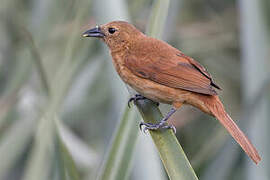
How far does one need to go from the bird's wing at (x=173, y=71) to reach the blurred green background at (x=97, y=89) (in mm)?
140

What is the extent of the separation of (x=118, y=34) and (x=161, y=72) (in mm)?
433

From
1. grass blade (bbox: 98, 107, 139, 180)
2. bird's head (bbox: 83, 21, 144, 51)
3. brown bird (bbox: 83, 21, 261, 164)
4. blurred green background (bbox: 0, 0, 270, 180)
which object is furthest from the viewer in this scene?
bird's head (bbox: 83, 21, 144, 51)

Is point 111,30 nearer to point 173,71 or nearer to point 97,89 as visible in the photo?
point 173,71

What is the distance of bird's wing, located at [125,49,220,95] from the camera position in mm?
2387

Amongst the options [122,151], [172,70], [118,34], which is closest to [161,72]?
[172,70]

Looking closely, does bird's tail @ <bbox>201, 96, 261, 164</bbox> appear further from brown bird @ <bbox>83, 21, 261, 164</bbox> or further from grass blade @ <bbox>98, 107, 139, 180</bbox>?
grass blade @ <bbox>98, 107, 139, 180</bbox>

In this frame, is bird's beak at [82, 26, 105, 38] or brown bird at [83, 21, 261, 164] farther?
bird's beak at [82, 26, 105, 38]

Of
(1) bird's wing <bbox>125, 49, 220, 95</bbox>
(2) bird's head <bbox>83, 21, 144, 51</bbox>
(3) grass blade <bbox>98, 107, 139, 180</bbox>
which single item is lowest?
(3) grass blade <bbox>98, 107, 139, 180</bbox>

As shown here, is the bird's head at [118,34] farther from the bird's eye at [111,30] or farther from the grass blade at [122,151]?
the grass blade at [122,151]

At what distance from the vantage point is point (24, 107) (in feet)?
9.83

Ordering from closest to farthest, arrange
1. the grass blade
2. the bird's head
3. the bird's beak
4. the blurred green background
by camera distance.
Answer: the grass blade < the blurred green background < the bird's beak < the bird's head

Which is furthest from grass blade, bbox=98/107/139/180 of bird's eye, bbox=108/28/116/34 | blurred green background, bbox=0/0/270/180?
bird's eye, bbox=108/28/116/34

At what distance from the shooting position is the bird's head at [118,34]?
275cm

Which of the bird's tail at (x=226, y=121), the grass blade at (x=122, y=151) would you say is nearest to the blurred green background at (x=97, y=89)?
the grass blade at (x=122, y=151)
